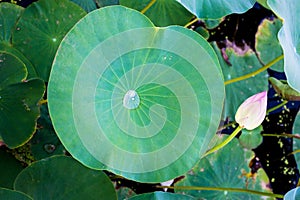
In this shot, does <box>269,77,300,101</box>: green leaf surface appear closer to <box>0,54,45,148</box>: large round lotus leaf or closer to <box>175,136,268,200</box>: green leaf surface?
<box>175,136,268,200</box>: green leaf surface

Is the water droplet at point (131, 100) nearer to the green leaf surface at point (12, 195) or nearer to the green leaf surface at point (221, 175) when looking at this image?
the green leaf surface at point (12, 195)

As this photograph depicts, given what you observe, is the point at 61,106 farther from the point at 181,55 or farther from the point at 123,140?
the point at 181,55

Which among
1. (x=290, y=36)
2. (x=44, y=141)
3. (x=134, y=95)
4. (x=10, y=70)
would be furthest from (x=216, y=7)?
(x=44, y=141)

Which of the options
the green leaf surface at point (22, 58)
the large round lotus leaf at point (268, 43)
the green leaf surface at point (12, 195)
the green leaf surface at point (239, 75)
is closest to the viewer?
the green leaf surface at point (12, 195)

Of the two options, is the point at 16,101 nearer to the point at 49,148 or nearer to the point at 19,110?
the point at 19,110

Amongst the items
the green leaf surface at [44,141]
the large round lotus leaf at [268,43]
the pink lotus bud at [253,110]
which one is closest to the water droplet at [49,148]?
the green leaf surface at [44,141]

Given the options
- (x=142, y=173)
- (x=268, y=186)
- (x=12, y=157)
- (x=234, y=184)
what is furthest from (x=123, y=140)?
(x=268, y=186)
